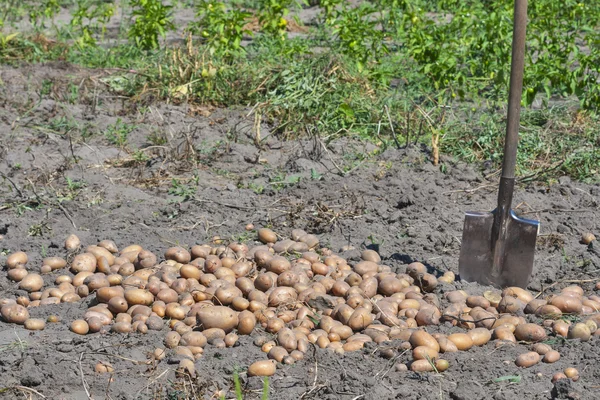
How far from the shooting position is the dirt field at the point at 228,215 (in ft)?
9.84

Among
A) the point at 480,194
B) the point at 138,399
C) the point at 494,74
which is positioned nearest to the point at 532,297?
the point at 480,194

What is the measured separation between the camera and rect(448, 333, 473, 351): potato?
3.27m

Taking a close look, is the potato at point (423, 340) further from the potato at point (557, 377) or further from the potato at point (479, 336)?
the potato at point (557, 377)

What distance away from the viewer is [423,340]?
3184 millimetres

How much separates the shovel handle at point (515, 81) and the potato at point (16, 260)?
7.19 ft

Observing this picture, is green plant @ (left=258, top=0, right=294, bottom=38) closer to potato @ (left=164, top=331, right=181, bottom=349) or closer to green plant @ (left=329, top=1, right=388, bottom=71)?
A: green plant @ (left=329, top=1, right=388, bottom=71)

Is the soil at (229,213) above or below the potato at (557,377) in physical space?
below

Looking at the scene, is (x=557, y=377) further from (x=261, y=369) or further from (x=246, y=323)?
(x=246, y=323)

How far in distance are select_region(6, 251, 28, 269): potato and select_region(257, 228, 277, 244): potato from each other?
109 cm

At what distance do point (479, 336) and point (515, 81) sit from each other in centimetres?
111

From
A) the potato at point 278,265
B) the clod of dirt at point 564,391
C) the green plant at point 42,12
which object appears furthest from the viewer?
the green plant at point 42,12

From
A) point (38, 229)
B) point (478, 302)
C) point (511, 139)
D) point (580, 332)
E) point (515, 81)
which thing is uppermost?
point (515, 81)

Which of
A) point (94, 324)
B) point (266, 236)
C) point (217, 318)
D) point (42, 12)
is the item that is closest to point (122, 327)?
point (94, 324)

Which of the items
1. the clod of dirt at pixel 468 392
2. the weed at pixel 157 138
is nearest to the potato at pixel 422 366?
the clod of dirt at pixel 468 392
